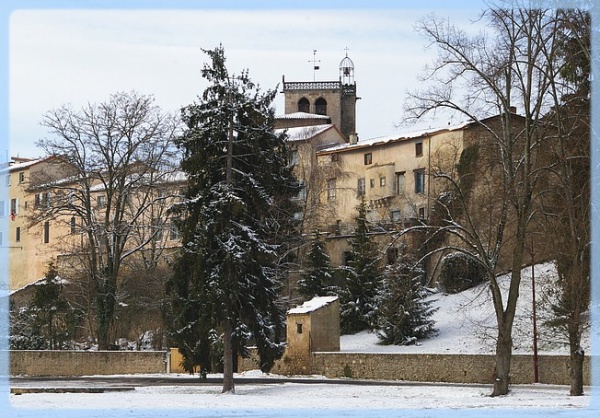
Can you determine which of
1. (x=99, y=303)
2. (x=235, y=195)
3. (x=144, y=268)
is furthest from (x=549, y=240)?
(x=144, y=268)

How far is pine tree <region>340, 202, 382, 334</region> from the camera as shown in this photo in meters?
44.3

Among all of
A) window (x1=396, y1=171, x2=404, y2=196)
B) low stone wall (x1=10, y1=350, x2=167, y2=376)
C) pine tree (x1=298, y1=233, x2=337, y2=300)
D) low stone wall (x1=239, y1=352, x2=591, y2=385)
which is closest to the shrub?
pine tree (x1=298, y1=233, x2=337, y2=300)

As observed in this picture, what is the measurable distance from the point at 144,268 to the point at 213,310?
20.5 meters

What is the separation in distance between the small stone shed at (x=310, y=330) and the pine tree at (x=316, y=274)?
9.92 m

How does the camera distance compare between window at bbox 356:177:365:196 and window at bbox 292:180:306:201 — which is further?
window at bbox 356:177:365:196

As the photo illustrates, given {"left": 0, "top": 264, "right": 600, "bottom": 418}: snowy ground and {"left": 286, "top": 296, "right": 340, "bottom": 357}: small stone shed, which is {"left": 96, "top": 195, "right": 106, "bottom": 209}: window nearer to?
{"left": 286, "top": 296, "right": 340, "bottom": 357}: small stone shed

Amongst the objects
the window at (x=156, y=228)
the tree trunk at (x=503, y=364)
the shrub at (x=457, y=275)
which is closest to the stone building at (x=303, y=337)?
the window at (x=156, y=228)

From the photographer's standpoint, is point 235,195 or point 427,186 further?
point 427,186

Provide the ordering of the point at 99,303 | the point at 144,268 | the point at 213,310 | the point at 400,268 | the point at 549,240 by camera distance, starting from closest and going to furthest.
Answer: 1. the point at 549,240
2. the point at 213,310
3. the point at 99,303
4. the point at 400,268
5. the point at 144,268

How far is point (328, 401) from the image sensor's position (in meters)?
22.0

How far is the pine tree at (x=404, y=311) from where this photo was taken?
1581 inches

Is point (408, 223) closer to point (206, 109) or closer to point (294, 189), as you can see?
point (294, 189)

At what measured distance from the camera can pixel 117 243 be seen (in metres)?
39.4

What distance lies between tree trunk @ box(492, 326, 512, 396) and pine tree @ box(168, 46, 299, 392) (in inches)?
272
